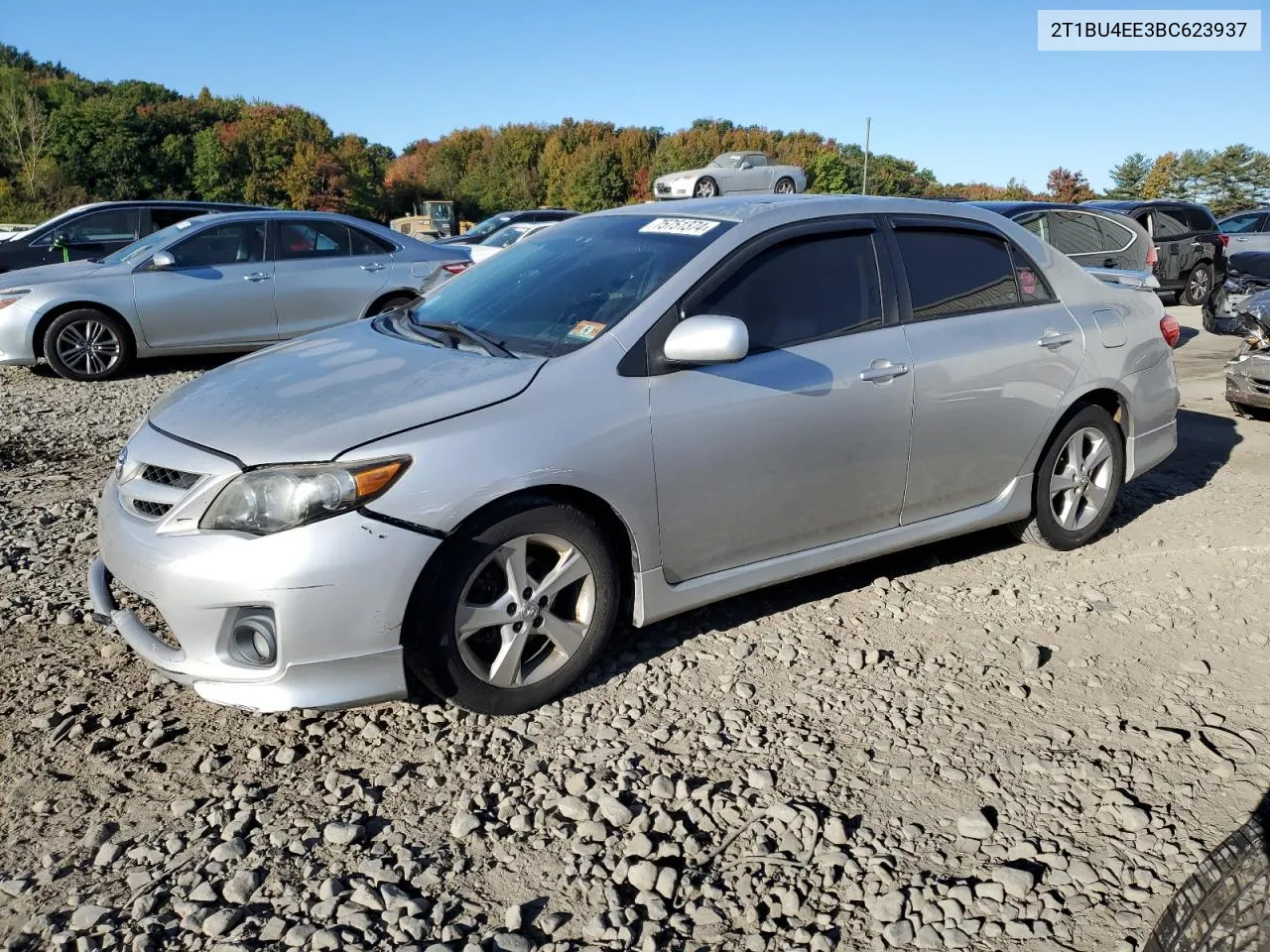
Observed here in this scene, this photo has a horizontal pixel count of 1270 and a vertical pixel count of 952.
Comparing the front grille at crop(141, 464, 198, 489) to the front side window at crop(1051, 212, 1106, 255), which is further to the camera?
the front side window at crop(1051, 212, 1106, 255)

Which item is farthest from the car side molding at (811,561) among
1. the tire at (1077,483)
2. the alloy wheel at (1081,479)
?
the alloy wheel at (1081,479)

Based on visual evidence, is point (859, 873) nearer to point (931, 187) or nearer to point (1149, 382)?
point (1149, 382)

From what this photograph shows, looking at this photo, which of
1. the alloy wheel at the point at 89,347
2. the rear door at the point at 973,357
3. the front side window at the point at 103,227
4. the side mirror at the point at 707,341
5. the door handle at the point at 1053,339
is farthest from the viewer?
the front side window at the point at 103,227

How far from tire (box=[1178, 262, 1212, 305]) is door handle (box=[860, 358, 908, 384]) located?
1360 cm

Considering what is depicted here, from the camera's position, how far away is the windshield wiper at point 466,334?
3484 millimetres

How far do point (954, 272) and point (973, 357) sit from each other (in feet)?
1.35

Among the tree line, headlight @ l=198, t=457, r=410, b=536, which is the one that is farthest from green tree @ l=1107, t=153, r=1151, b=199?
headlight @ l=198, t=457, r=410, b=536

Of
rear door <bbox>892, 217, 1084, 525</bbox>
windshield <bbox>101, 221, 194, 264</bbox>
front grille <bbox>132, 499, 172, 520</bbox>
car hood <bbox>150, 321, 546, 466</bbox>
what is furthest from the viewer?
windshield <bbox>101, 221, 194, 264</bbox>

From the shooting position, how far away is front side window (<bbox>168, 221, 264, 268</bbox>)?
9.09 metres

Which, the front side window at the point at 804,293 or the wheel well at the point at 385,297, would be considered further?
the wheel well at the point at 385,297

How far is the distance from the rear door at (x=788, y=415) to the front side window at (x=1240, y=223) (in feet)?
57.2

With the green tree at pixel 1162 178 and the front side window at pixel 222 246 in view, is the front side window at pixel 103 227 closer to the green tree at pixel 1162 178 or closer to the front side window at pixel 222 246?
the front side window at pixel 222 246

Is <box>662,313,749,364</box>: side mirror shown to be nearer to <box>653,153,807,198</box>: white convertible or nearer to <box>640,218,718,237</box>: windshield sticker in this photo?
<box>640,218,718,237</box>: windshield sticker

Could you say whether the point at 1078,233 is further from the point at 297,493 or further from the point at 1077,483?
the point at 297,493
